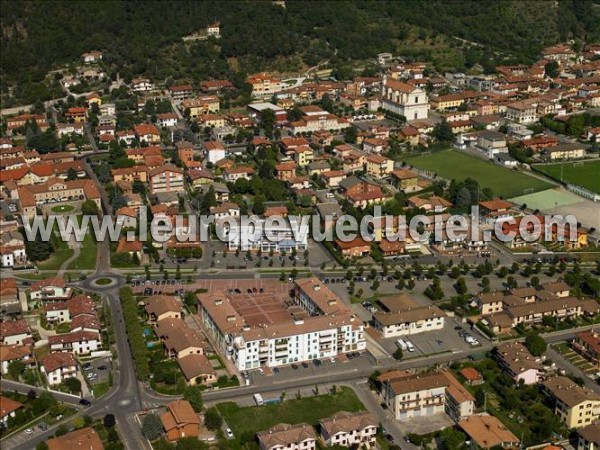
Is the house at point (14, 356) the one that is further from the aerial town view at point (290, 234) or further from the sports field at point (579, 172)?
the sports field at point (579, 172)

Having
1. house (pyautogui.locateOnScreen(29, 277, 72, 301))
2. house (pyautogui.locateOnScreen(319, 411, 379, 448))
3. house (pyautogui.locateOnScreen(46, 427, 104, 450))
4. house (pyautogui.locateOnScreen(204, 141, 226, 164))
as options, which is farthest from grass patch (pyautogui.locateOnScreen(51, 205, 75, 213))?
house (pyautogui.locateOnScreen(319, 411, 379, 448))

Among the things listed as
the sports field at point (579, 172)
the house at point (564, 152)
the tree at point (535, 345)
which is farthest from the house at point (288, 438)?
the house at point (564, 152)

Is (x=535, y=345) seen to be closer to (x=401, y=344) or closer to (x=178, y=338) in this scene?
(x=401, y=344)

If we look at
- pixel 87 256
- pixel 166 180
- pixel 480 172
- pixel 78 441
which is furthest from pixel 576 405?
pixel 166 180

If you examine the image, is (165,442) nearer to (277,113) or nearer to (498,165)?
(498,165)

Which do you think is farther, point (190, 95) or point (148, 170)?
point (190, 95)

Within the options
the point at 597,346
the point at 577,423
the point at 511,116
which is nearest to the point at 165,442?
the point at 577,423
